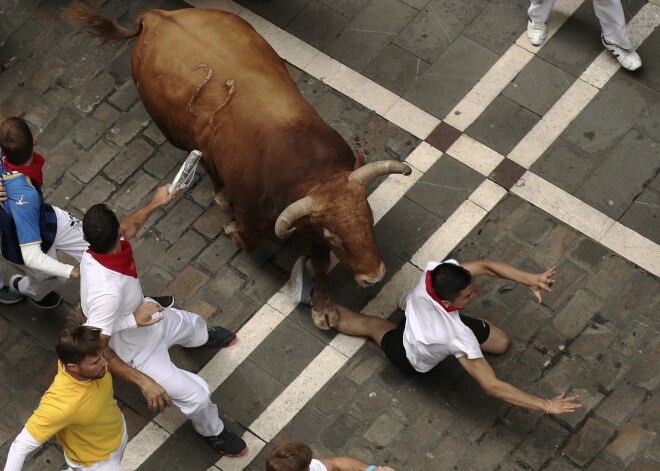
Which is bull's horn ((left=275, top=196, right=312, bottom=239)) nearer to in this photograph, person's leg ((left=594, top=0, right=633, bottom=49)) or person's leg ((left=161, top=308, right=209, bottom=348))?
person's leg ((left=161, top=308, right=209, bottom=348))

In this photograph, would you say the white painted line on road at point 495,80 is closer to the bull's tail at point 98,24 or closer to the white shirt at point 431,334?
the white shirt at point 431,334

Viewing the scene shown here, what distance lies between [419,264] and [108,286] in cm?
316

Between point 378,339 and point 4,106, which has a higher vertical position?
point 4,106

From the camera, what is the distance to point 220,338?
28.7ft

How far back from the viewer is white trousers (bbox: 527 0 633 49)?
956 centimetres

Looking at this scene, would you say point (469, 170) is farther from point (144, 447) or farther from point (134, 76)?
point (144, 447)

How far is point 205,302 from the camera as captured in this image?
30.0ft

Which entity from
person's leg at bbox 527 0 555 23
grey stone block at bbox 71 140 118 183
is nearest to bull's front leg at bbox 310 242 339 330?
grey stone block at bbox 71 140 118 183

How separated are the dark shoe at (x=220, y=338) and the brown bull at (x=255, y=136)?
78 centimetres

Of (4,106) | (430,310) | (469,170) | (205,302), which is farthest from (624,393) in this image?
(4,106)

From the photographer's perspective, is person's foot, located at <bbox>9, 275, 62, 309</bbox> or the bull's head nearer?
the bull's head

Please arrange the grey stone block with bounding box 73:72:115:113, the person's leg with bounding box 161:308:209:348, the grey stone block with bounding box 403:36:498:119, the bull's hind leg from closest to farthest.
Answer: the person's leg with bounding box 161:308:209:348 < the bull's hind leg < the grey stone block with bounding box 403:36:498:119 < the grey stone block with bounding box 73:72:115:113

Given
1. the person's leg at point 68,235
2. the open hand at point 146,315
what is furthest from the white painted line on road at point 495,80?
the open hand at point 146,315

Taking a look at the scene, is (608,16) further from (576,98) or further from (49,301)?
(49,301)
